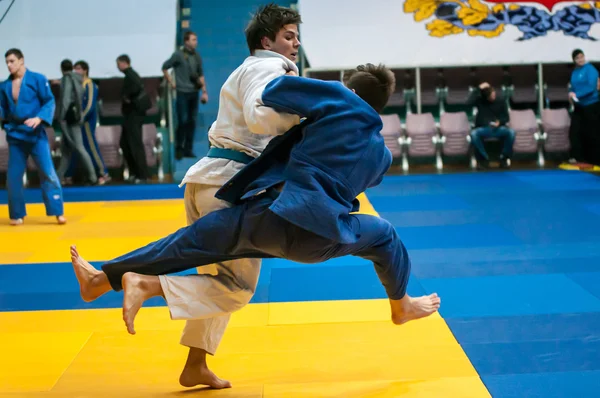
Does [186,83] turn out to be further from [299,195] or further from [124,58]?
[299,195]

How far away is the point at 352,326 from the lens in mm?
5008

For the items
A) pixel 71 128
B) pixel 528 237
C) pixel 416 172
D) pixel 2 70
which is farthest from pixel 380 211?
pixel 2 70

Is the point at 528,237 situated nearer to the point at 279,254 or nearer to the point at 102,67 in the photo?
the point at 279,254

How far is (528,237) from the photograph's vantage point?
7703 millimetres

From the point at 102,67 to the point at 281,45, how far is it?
11.1 meters

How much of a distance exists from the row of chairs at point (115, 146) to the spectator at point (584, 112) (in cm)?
724

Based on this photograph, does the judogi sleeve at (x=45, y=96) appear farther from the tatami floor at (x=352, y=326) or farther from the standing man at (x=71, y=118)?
the standing man at (x=71, y=118)

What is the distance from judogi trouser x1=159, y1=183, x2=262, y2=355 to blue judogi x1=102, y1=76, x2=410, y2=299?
12 cm

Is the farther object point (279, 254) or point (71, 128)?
point (71, 128)

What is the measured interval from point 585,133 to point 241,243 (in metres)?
11.6

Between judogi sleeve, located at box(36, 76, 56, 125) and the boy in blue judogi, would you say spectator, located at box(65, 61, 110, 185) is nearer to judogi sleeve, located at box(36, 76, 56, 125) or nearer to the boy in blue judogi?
judogi sleeve, located at box(36, 76, 56, 125)

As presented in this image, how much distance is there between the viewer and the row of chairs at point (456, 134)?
1377 cm

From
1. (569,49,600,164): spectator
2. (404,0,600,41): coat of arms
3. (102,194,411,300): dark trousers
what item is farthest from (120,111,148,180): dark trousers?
(102,194,411,300): dark trousers

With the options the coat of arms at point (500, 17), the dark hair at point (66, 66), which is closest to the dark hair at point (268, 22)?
the dark hair at point (66, 66)
